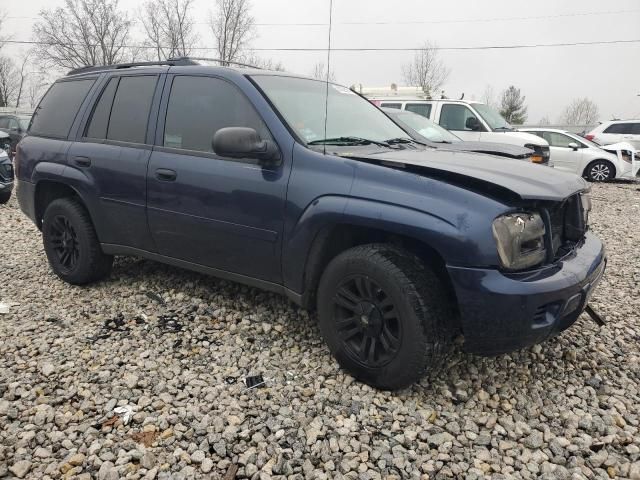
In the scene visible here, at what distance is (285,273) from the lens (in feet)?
9.70

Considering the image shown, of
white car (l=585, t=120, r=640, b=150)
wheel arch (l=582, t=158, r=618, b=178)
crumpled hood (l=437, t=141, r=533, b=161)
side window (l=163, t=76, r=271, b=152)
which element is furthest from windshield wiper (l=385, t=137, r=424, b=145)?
white car (l=585, t=120, r=640, b=150)

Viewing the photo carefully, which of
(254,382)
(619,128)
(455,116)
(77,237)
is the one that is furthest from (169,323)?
(619,128)

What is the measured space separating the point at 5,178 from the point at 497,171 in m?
8.56

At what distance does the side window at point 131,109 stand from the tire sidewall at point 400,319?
182 centimetres

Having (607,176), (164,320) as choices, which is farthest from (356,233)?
(607,176)

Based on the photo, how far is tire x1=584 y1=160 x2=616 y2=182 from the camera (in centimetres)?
1260

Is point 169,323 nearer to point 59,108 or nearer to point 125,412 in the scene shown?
point 125,412

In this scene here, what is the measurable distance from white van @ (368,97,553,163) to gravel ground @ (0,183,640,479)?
6747mm

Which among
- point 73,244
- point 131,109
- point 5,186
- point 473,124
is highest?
point 131,109

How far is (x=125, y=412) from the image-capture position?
2562 millimetres

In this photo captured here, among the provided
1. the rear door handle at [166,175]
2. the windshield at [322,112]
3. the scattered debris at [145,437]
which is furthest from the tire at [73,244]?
the scattered debris at [145,437]

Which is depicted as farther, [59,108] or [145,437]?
[59,108]

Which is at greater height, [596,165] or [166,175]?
[166,175]

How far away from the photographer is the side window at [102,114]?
152 inches
